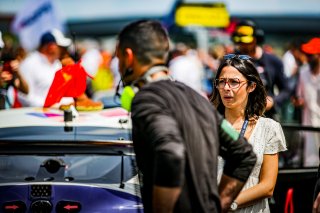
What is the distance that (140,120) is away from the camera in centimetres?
356

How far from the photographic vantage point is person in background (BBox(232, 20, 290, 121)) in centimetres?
842

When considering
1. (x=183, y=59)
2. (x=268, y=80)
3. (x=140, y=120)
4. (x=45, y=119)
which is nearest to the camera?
(x=140, y=120)

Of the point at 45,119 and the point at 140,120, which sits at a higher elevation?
the point at 140,120

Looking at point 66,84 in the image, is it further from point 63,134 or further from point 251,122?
point 251,122

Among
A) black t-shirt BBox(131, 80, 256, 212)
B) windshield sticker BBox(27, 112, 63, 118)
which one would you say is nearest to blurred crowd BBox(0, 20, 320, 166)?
windshield sticker BBox(27, 112, 63, 118)

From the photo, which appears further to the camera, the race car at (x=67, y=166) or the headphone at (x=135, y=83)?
the race car at (x=67, y=166)

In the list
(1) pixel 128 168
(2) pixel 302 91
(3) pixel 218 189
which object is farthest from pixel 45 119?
(2) pixel 302 91

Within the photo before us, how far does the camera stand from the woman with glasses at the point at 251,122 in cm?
466

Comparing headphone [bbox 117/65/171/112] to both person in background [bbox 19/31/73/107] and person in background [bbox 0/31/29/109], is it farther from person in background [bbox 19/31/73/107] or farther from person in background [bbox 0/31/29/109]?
person in background [bbox 19/31/73/107]

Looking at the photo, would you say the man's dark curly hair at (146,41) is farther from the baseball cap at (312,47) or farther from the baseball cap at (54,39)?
the baseball cap at (312,47)

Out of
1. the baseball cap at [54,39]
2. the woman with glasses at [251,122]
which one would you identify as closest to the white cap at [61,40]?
the baseball cap at [54,39]

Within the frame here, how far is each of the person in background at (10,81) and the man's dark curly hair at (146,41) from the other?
228 inches

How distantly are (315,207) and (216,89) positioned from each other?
113 cm

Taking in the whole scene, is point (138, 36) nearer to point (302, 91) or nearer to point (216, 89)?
point (216, 89)
